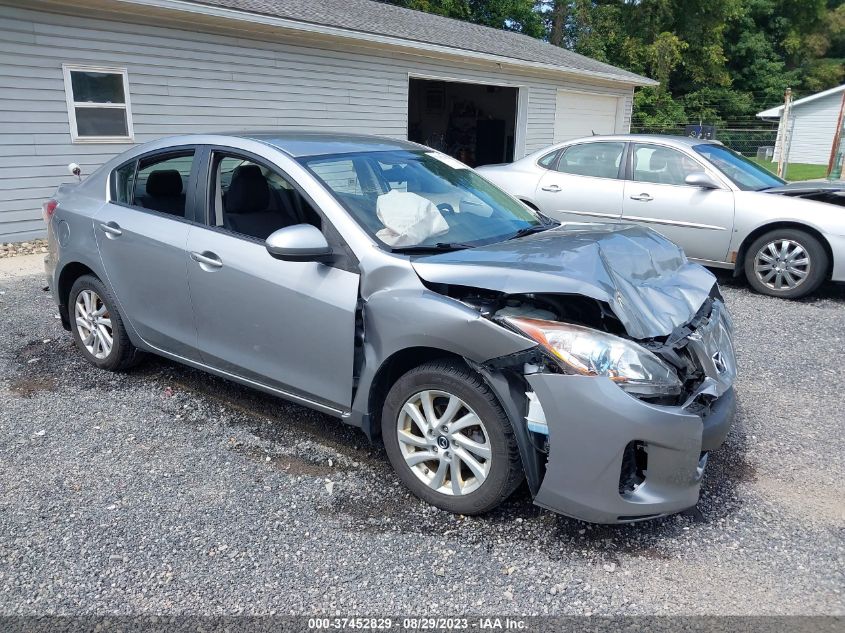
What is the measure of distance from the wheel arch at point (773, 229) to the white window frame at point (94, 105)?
829cm

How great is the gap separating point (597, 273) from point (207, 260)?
2055 mm

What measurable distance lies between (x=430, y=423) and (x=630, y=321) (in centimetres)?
96

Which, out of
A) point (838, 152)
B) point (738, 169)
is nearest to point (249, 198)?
point (738, 169)

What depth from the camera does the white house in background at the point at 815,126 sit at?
Answer: 125ft

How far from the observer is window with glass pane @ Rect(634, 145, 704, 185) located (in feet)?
23.8

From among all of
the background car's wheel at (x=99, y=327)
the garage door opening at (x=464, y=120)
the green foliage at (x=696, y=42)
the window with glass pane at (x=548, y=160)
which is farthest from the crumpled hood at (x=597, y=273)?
the green foliage at (x=696, y=42)

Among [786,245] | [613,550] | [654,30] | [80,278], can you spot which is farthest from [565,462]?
[654,30]

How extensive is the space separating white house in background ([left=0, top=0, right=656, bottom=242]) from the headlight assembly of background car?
28.1ft

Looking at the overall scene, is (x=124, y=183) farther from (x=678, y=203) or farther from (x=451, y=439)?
(x=678, y=203)

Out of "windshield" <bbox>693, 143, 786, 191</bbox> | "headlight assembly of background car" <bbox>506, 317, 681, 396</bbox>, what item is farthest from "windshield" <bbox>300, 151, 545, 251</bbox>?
"windshield" <bbox>693, 143, 786, 191</bbox>

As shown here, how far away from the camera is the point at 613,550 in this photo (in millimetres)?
2828

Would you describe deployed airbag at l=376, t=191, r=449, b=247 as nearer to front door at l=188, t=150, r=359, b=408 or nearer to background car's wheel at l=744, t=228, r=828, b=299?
front door at l=188, t=150, r=359, b=408

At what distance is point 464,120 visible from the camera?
21.0m

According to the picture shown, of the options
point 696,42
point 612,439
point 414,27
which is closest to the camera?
point 612,439
